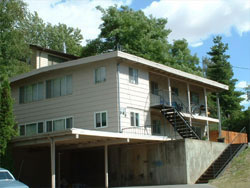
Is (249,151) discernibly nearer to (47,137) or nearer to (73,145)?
(73,145)

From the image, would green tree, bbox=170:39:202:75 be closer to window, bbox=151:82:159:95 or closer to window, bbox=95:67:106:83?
window, bbox=151:82:159:95

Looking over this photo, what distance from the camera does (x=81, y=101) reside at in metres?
26.5

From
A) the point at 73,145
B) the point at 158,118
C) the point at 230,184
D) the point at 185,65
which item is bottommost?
the point at 230,184

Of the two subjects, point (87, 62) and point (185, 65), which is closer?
point (87, 62)

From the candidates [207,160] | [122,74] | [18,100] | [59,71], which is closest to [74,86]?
[59,71]

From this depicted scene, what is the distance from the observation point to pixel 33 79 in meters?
29.4

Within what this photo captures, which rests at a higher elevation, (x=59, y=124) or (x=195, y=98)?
(x=195, y=98)

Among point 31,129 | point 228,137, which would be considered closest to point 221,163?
point 228,137

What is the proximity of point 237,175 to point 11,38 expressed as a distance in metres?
20.7

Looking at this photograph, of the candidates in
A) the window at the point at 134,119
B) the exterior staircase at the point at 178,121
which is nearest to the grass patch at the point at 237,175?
the exterior staircase at the point at 178,121

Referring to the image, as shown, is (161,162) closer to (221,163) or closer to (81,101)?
(221,163)

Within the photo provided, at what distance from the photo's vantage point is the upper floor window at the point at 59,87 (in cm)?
2740

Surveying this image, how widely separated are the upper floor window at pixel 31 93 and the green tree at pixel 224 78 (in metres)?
27.8

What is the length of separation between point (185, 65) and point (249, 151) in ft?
74.7
